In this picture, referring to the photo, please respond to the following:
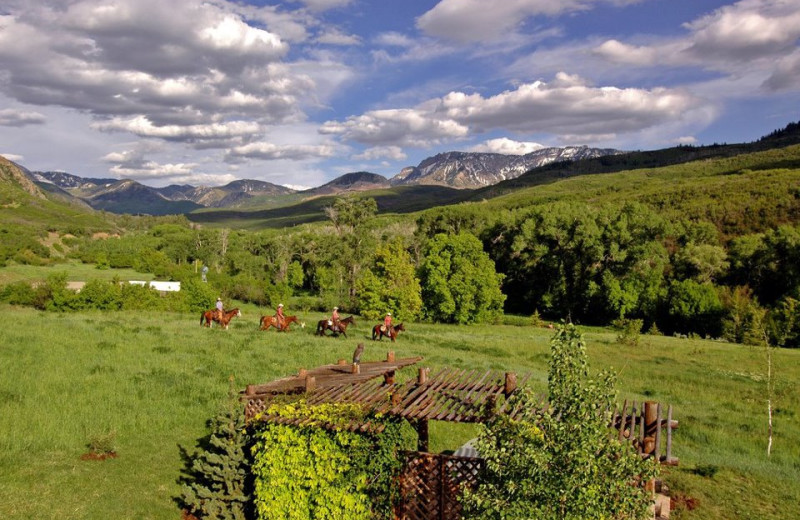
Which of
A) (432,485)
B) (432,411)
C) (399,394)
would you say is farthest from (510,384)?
(432,485)

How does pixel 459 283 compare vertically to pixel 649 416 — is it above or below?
below

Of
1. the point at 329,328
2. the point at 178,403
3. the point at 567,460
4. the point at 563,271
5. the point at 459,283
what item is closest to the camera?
the point at 567,460

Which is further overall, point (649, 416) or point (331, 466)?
point (331, 466)

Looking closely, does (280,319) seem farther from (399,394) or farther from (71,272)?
(71,272)

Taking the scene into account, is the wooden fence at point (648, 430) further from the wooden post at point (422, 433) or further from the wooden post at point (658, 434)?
the wooden post at point (422, 433)

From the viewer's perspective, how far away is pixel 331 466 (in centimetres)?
938

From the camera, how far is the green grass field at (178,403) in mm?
11352

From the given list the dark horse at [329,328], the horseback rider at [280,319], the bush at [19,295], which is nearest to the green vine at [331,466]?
the dark horse at [329,328]

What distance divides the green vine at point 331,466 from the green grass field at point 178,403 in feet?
10.4

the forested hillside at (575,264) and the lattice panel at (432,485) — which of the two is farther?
the forested hillside at (575,264)

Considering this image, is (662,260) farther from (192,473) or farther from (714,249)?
(192,473)

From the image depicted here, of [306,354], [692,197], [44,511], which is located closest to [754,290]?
[692,197]

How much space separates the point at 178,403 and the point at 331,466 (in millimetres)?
9671

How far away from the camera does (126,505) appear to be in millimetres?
10773
